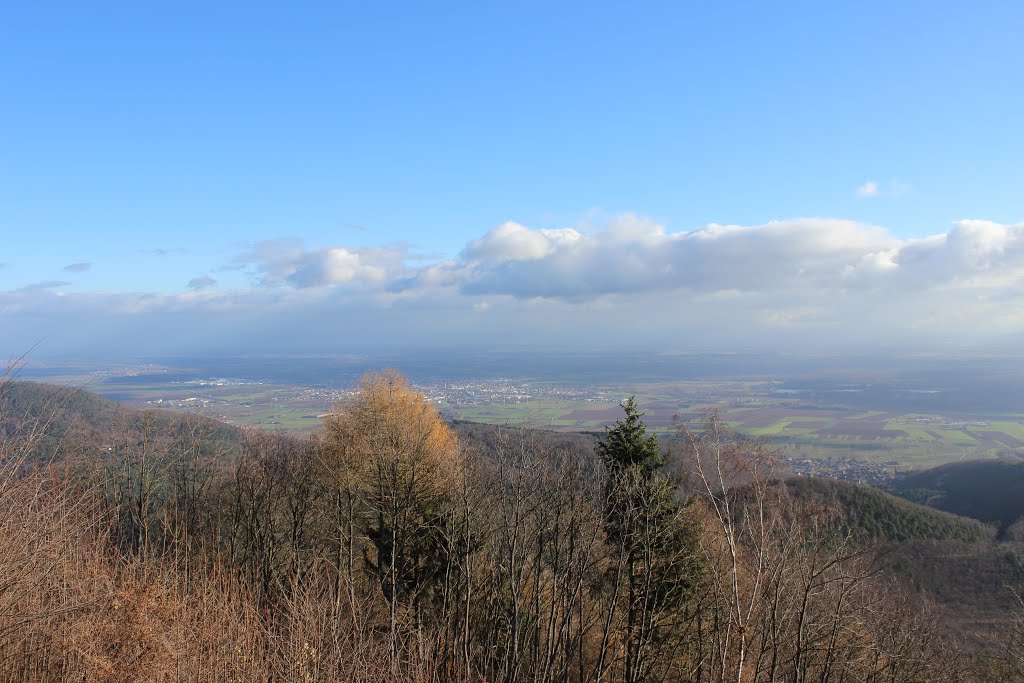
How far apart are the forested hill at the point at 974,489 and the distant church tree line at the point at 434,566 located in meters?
32.8

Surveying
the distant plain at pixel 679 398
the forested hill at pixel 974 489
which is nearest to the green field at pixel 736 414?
the distant plain at pixel 679 398

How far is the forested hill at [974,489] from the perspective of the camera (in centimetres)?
4431

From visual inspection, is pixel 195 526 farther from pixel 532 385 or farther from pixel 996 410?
pixel 996 410

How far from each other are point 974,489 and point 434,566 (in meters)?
53.0

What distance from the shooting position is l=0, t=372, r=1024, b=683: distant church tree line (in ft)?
24.4

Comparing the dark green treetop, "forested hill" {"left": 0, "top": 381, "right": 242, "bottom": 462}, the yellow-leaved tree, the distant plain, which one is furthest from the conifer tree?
the distant plain

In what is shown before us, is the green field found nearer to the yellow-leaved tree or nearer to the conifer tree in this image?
the yellow-leaved tree

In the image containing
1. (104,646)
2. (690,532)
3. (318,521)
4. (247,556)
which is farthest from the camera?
(318,521)

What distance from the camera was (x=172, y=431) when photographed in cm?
2303

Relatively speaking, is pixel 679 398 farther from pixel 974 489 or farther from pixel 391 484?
pixel 391 484

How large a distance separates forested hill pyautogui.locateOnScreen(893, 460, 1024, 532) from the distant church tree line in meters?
32.8

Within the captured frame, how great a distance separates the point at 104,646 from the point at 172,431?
18.0 meters

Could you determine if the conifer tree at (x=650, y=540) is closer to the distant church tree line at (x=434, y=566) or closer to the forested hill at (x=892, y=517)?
the distant church tree line at (x=434, y=566)

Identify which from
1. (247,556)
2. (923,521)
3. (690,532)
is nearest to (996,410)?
(923,521)
